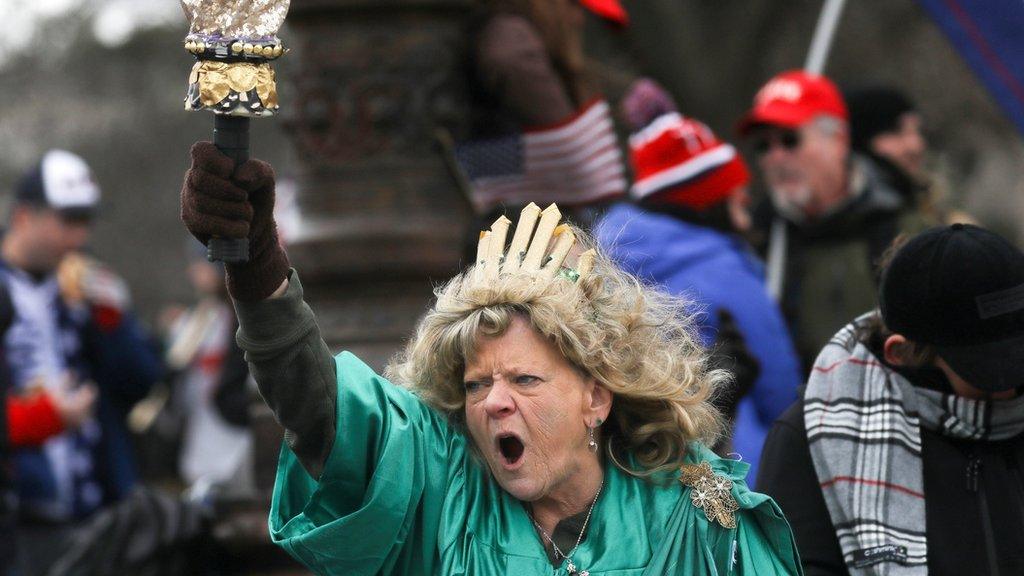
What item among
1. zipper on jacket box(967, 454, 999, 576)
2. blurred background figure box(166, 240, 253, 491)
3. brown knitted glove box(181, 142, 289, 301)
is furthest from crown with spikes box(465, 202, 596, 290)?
blurred background figure box(166, 240, 253, 491)

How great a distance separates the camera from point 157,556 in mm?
6676

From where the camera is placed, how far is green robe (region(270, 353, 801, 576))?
3.41 metres

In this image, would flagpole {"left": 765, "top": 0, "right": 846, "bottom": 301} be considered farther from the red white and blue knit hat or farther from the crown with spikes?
the crown with spikes

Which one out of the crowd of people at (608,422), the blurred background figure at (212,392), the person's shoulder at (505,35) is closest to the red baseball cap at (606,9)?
the person's shoulder at (505,35)

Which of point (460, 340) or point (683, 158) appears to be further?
point (683, 158)

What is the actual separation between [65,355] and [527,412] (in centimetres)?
438

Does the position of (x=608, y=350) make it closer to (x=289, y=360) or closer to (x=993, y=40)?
(x=289, y=360)

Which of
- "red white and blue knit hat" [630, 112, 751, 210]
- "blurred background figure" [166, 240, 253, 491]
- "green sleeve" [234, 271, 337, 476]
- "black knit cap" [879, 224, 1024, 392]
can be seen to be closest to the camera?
"green sleeve" [234, 271, 337, 476]

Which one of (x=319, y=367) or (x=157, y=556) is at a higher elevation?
(x=319, y=367)

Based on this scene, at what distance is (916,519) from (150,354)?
4646 mm

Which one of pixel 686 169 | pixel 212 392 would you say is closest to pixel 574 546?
pixel 686 169

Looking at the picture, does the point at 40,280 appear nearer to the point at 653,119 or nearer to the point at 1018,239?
the point at 653,119

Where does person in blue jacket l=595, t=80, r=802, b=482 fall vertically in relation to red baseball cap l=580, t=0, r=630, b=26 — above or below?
below

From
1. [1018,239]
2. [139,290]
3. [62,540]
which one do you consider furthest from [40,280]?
[139,290]
